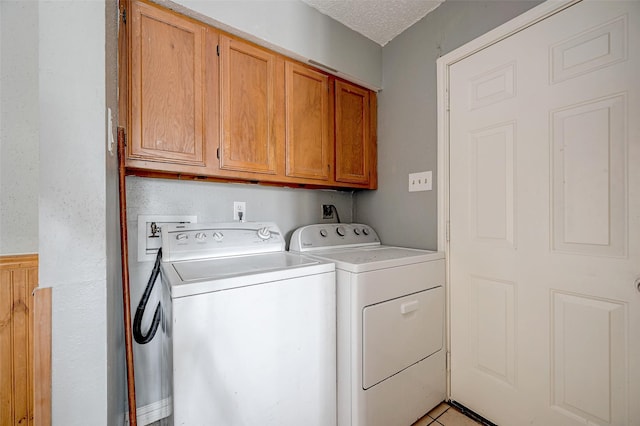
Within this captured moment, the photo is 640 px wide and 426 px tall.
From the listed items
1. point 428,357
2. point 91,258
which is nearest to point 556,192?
point 428,357

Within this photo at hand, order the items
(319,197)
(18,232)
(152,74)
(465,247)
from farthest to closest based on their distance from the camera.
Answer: (319,197), (465,247), (152,74), (18,232)

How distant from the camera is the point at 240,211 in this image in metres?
1.76

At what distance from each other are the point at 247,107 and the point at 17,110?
93 cm

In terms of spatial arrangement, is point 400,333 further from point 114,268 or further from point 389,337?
point 114,268

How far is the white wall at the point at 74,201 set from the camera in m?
0.73

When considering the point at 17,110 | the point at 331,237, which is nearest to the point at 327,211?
the point at 331,237

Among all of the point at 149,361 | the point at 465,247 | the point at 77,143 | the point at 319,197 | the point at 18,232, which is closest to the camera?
the point at 77,143

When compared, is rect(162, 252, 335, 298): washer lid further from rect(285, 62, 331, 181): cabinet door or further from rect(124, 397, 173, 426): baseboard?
rect(124, 397, 173, 426): baseboard

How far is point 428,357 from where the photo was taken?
1527mm

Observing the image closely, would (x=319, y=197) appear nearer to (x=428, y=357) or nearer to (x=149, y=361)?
(x=428, y=357)

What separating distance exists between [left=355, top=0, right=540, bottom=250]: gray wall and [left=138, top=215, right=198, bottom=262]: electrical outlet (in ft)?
4.97

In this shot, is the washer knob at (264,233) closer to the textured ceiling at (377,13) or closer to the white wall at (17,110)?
the white wall at (17,110)

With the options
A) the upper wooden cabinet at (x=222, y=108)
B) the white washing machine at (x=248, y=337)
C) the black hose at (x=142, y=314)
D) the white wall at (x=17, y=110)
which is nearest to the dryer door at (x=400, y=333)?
the white washing machine at (x=248, y=337)

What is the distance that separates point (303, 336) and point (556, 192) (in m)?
1.34
